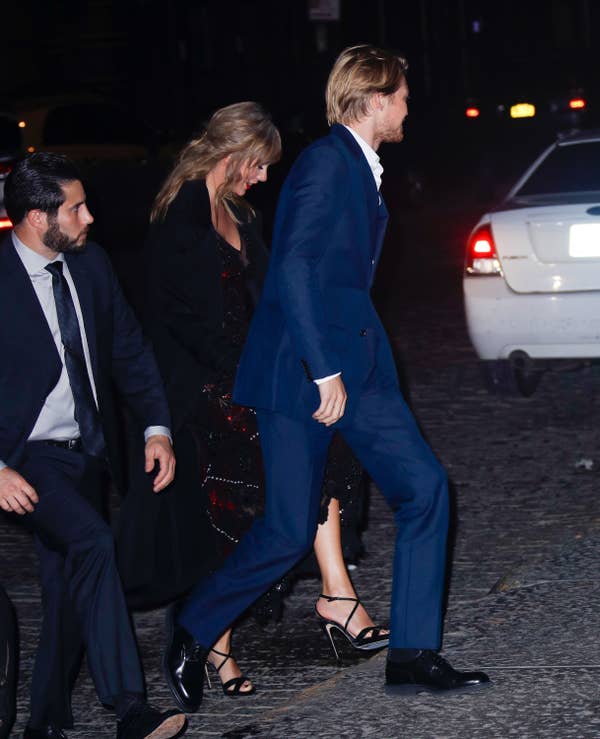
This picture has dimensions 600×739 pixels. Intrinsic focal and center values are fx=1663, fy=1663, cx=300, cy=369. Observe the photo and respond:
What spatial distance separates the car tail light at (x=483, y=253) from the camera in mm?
9398

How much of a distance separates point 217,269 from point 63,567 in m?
1.07

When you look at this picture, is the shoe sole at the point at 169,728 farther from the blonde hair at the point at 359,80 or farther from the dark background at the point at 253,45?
the dark background at the point at 253,45

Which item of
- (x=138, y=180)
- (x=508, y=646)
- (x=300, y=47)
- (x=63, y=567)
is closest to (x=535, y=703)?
(x=508, y=646)

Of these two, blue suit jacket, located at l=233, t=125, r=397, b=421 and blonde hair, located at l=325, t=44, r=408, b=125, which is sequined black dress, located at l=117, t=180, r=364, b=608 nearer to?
blue suit jacket, located at l=233, t=125, r=397, b=421

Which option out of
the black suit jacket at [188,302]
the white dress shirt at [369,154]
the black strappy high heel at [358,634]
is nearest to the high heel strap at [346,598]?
the black strappy high heel at [358,634]

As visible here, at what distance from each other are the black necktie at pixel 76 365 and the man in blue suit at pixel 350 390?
1.44 ft

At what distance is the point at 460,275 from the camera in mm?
16219

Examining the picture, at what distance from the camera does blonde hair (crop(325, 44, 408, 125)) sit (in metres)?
4.73

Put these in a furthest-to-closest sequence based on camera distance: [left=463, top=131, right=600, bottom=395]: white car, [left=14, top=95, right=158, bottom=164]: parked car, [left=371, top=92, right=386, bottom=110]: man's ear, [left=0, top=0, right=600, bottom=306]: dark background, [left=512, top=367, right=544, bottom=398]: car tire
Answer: [left=0, top=0, right=600, bottom=306]: dark background
[left=14, top=95, right=158, bottom=164]: parked car
[left=512, top=367, right=544, bottom=398]: car tire
[left=463, top=131, right=600, bottom=395]: white car
[left=371, top=92, right=386, bottom=110]: man's ear

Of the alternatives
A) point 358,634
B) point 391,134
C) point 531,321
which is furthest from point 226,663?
point 531,321

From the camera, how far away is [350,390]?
4.72m

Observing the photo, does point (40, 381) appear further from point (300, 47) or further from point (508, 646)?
point (300, 47)

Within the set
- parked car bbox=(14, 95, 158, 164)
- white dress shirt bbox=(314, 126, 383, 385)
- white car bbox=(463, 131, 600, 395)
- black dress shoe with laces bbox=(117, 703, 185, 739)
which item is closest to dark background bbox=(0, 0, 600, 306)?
parked car bbox=(14, 95, 158, 164)

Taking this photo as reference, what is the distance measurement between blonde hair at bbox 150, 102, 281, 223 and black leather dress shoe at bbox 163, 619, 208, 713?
1328mm
